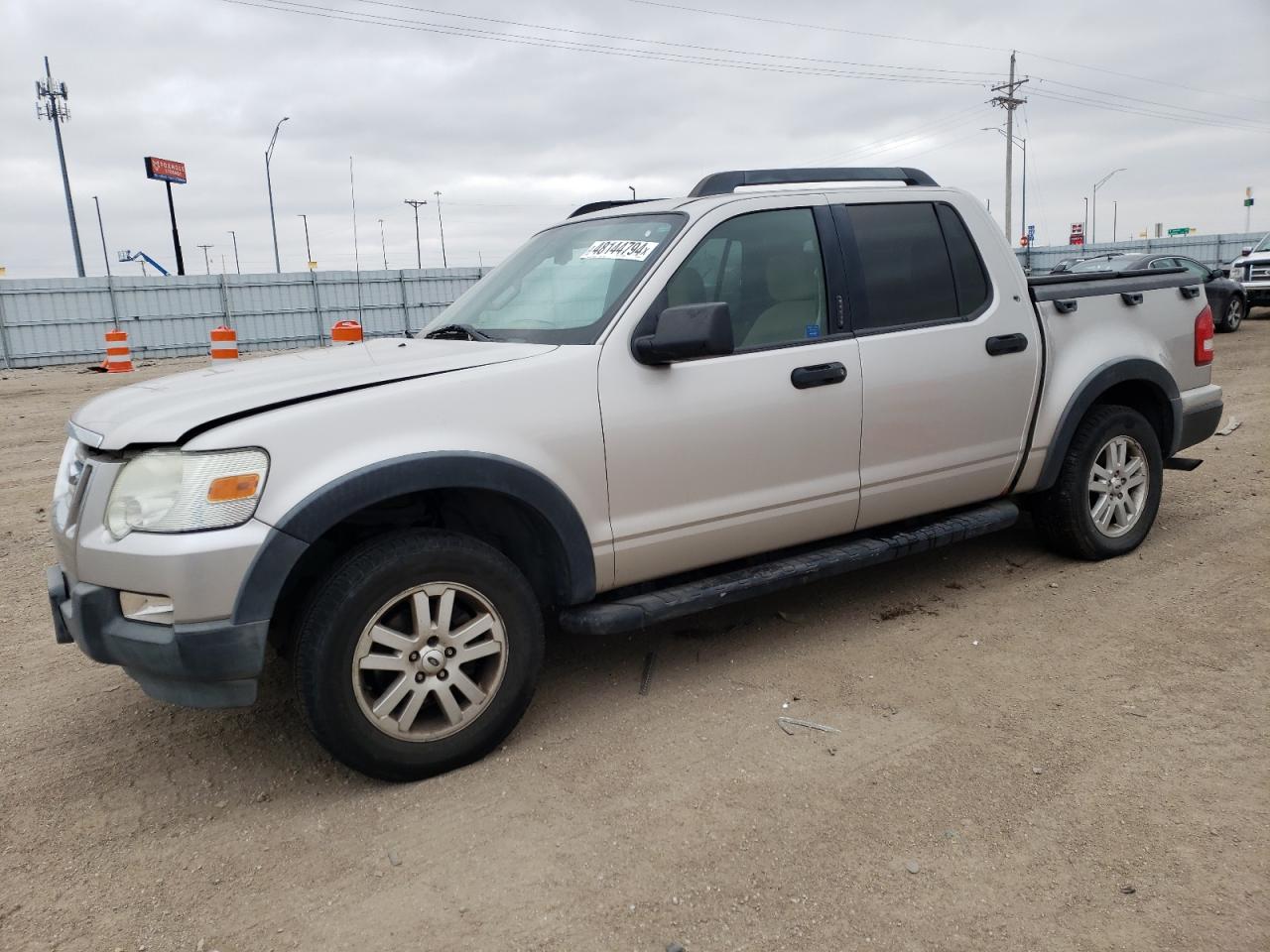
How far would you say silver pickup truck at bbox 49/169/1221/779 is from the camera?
283cm

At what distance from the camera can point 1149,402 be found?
16.8ft

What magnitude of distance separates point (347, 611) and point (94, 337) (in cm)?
2363

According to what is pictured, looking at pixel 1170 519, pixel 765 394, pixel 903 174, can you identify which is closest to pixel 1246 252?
pixel 1170 519

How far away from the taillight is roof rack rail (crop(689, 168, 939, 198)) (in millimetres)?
1798

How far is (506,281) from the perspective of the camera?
4.18 metres

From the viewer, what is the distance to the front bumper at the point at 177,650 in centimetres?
276

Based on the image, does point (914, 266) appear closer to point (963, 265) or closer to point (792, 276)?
point (963, 265)

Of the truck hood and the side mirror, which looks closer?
the truck hood

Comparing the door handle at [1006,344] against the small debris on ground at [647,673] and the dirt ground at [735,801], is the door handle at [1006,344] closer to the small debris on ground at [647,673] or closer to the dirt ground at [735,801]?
the dirt ground at [735,801]

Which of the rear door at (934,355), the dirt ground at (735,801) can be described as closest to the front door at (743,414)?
the rear door at (934,355)

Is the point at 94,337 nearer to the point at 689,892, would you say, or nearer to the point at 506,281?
the point at 506,281

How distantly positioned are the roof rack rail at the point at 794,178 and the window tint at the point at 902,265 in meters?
0.22

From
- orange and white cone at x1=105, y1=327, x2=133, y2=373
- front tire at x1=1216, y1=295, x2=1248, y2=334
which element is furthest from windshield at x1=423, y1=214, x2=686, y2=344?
front tire at x1=1216, y1=295, x2=1248, y2=334

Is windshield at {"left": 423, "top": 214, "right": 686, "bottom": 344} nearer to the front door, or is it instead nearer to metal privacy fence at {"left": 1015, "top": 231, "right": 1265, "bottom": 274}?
the front door
